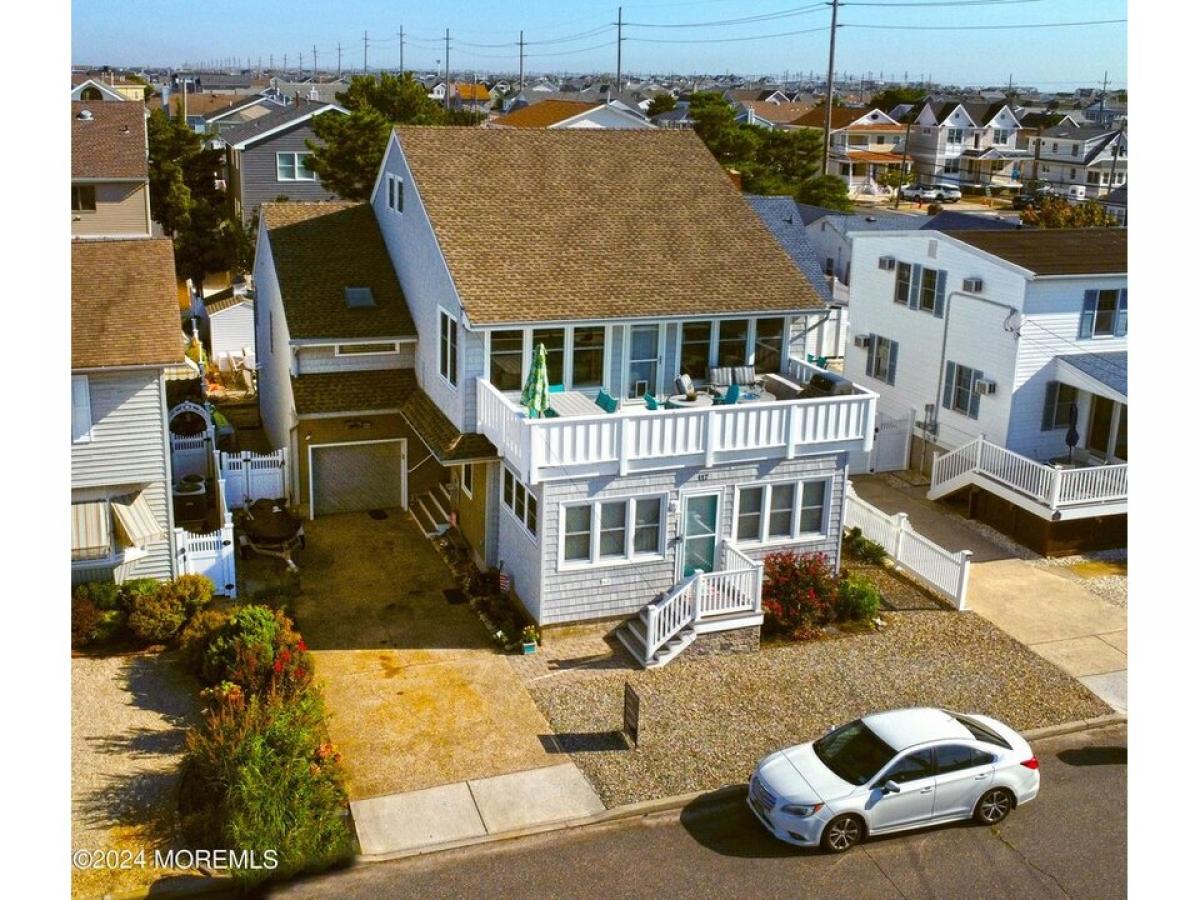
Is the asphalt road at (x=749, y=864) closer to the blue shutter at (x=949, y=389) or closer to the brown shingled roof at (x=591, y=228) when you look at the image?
the brown shingled roof at (x=591, y=228)

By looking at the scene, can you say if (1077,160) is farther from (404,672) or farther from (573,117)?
(404,672)

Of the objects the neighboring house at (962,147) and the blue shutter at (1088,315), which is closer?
the blue shutter at (1088,315)

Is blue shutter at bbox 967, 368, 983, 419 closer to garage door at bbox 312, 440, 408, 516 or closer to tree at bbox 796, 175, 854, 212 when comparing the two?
garage door at bbox 312, 440, 408, 516

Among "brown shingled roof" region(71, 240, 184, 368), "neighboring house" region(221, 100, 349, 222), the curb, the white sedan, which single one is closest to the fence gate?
the white sedan

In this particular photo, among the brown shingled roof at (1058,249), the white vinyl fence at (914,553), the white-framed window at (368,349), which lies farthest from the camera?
the brown shingled roof at (1058,249)

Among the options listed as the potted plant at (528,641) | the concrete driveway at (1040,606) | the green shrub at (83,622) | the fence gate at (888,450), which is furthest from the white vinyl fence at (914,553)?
the green shrub at (83,622)

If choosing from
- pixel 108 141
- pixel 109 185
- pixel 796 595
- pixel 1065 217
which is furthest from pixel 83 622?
pixel 1065 217
